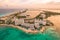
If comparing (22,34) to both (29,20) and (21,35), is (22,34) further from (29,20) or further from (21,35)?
(29,20)

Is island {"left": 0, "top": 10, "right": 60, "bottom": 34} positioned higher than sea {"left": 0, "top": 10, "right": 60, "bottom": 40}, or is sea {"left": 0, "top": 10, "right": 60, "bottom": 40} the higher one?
island {"left": 0, "top": 10, "right": 60, "bottom": 34}

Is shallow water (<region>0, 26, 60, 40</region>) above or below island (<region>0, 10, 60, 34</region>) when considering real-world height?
below

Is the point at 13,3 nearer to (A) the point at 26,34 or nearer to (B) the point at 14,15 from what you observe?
(B) the point at 14,15

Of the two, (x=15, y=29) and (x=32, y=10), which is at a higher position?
(x=32, y=10)

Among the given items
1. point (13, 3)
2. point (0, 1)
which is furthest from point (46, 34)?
point (0, 1)

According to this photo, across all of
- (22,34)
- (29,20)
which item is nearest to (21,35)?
(22,34)

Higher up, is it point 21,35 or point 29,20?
point 29,20
